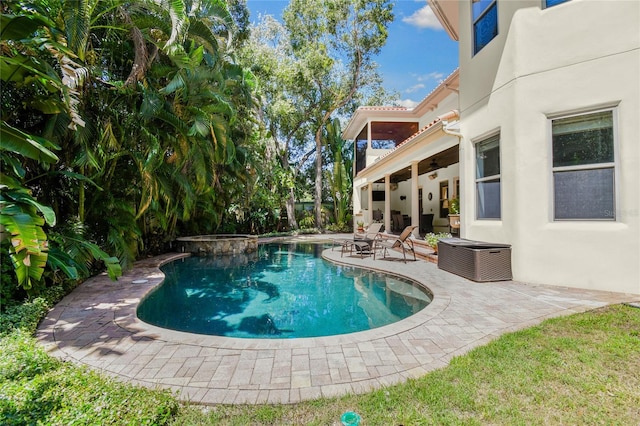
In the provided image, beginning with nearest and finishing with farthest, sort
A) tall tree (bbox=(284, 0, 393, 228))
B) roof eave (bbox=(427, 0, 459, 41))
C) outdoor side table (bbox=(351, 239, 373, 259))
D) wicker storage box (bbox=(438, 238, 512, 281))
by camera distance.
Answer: wicker storage box (bbox=(438, 238, 512, 281)) → roof eave (bbox=(427, 0, 459, 41)) → outdoor side table (bbox=(351, 239, 373, 259)) → tall tree (bbox=(284, 0, 393, 228))

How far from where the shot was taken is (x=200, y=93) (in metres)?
8.94

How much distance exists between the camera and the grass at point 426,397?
96.2 inches

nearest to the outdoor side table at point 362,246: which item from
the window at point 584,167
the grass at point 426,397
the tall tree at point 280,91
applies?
the window at point 584,167

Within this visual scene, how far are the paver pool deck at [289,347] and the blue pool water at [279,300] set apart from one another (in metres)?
0.94

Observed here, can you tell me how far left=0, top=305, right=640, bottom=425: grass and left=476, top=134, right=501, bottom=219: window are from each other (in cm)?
478

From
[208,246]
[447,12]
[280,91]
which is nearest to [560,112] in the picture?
[447,12]

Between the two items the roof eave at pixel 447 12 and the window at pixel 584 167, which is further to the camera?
the roof eave at pixel 447 12

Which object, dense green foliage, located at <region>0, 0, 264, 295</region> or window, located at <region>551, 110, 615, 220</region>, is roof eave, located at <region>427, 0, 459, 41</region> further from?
dense green foliage, located at <region>0, 0, 264, 295</region>

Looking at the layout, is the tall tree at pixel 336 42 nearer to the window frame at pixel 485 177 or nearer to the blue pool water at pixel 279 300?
the window frame at pixel 485 177

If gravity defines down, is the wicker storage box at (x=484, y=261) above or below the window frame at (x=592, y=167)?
below

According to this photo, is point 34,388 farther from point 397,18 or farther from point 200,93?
point 397,18

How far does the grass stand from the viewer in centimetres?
244

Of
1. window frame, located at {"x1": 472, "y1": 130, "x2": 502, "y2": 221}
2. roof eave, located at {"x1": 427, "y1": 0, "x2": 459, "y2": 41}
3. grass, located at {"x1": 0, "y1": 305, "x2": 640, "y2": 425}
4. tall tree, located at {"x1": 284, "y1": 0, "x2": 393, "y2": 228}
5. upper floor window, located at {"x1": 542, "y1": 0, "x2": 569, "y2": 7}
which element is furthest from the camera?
tall tree, located at {"x1": 284, "y1": 0, "x2": 393, "y2": 228}

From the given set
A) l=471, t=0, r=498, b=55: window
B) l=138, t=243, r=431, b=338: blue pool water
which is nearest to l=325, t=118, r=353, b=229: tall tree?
l=138, t=243, r=431, b=338: blue pool water
